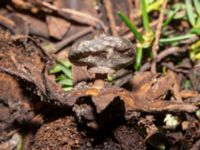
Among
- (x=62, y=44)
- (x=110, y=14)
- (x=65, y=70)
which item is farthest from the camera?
(x=110, y=14)

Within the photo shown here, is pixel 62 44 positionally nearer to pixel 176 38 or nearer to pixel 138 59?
pixel 138 59

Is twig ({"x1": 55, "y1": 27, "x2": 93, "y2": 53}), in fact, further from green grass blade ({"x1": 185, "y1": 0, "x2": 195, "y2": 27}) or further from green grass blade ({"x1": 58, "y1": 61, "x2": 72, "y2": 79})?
green grass blade ({"x1": 185, "y1": 0, "x2": 195, "y2": 27})

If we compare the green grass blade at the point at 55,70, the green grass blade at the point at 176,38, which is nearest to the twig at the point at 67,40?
the green grass blade at the point at 55,70

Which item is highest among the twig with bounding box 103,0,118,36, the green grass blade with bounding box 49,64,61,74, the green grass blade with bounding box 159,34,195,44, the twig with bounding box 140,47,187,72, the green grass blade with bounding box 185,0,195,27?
the twig with bounding box 103,0,118,36

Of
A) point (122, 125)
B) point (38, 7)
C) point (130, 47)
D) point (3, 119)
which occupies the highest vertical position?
point (38, 7)

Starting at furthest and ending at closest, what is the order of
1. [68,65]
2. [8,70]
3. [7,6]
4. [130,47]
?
[7,6], [68,65], [8,70], [130,47]

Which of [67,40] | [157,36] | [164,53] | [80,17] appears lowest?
[164,53]

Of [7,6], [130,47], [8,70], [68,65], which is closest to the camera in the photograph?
[130,47]

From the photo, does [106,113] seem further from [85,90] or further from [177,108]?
[177,108]

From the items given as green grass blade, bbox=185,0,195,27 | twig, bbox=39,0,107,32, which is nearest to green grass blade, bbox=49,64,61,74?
twig, bbox=39,0,107,32

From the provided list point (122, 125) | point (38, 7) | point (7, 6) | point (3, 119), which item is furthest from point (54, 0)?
point (122, 125)

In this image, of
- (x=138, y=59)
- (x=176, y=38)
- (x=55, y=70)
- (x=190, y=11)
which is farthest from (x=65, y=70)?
(x=190, y=11)
